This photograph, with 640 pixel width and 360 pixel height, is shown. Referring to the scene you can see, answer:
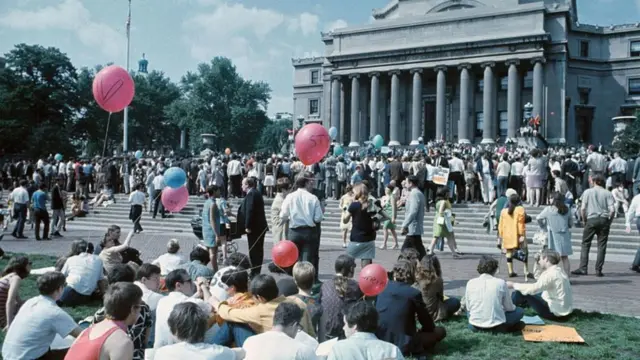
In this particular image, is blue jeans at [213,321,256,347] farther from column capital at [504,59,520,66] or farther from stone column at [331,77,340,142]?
stone column at [331,77,340,142]

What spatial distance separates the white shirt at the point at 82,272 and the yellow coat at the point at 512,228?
801cm

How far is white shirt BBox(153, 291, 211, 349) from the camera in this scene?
5.79 metres

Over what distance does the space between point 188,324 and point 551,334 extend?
5545 millimetres

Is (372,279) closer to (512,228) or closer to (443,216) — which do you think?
(512,228)

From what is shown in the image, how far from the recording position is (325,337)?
6789 millimetres

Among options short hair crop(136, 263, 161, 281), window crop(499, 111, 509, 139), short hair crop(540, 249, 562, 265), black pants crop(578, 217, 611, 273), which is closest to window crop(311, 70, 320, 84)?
window crop(499, 111, 509, 139)

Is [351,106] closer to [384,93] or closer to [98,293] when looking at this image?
[384,93]

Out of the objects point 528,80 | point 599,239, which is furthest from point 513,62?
point 599,239

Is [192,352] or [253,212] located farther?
[253,212]

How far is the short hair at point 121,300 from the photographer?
447 centimetres

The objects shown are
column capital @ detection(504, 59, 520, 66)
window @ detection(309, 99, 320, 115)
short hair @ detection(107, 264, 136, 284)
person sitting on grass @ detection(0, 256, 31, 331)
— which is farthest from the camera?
window @ detection(309, 99, 320, 115)

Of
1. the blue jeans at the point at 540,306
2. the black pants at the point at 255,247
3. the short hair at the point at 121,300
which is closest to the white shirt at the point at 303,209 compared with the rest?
the black pants at the point at 255,247

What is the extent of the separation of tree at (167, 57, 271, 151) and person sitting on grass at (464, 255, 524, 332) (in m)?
74.3

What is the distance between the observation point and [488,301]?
7.86 meters
